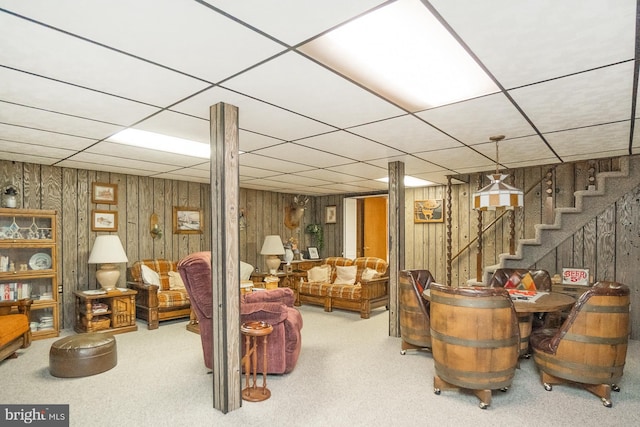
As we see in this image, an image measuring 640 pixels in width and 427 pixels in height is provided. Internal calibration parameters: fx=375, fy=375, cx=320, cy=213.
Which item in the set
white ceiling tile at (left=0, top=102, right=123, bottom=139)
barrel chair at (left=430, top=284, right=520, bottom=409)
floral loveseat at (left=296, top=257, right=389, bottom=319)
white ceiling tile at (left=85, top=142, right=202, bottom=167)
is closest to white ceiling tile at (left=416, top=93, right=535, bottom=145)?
barrel chair at (left=430, top=284, right=520, bottom=409)

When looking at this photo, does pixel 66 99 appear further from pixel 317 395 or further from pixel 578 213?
pixel 578 213

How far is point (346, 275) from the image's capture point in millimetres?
6363

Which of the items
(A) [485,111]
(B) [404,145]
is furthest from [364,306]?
(A) [485,111]

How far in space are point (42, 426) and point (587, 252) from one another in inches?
234

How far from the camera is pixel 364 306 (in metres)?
5.62

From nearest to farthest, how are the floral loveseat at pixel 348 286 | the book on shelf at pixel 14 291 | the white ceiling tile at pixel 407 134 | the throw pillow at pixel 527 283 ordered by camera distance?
the white ceiling tile at pixel 407 134
the throw pillow at pixel 527 283
the book on shelf at pixel 14 291
the floral loveseat at pixel 348 286

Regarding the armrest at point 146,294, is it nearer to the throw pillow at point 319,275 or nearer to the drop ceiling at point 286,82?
the drop ceiling at point 286,82

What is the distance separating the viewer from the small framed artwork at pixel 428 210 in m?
6.68

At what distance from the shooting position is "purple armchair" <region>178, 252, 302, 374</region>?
3.06 m

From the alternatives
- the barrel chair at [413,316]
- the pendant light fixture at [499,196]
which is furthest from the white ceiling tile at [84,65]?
the barrel chair at [413,316]

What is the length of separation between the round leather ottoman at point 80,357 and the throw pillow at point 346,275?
369 centimetres

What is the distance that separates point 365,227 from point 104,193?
5.06 meters

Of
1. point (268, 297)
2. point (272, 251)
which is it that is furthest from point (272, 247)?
point (268, 297)

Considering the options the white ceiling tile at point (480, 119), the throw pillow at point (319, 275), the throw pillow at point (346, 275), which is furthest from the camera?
the throw pillow at point (319, 275)
